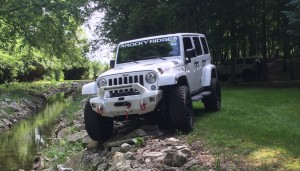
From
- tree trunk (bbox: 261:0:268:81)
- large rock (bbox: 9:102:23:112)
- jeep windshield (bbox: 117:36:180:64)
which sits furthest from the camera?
tree trunk (bbox: 261:0:268:81)

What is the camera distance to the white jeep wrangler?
8.62 m

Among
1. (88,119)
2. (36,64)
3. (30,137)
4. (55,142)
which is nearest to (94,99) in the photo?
(88,119)

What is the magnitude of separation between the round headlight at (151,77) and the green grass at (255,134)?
1446mm

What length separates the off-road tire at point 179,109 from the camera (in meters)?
8.93

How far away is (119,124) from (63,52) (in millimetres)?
18916

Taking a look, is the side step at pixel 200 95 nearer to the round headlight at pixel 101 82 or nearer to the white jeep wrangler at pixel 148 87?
the white jeep wrangler at pixel 148 87

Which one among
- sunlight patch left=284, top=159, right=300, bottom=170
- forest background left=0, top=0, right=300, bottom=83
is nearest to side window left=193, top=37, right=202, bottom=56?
sunlight patch left=284, top=159, right=300, bottom=170

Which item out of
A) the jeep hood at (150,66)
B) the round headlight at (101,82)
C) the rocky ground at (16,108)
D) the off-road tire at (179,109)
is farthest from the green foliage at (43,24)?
the off-road tire at (179,109)

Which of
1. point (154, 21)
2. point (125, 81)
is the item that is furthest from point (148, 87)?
point (154, 21)

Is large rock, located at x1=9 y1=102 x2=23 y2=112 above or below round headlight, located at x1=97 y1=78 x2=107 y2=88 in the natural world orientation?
below

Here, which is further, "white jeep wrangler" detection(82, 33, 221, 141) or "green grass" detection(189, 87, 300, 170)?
"white jeep wrangler" detection(82, 33, 221, 141)

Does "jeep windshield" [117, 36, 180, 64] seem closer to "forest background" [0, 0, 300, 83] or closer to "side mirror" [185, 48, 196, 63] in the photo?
"side mirror" [185, 48, 196, 63]

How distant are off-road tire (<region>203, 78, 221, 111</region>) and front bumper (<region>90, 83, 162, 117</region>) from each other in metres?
3.38

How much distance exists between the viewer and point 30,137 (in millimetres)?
14812
